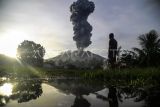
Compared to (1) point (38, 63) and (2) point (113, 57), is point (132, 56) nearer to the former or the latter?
(2) point (113, 57)

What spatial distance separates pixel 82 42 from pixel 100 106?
93794mm

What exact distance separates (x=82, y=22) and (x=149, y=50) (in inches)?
2799

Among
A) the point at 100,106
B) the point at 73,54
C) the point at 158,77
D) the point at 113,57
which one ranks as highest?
the point at 73,54

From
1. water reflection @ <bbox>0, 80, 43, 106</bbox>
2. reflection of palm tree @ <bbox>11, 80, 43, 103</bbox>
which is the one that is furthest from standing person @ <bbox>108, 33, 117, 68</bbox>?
water reflection @ <bbox>0, 80, 43, 106</bbox>

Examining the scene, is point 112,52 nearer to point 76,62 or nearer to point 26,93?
point 26,93

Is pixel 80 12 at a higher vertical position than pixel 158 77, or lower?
higher

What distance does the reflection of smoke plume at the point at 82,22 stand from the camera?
331 feet

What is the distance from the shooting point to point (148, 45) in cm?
3497

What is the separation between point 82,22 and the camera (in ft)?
337

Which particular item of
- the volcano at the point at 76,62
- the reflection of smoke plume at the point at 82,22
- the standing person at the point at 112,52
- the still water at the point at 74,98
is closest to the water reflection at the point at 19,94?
the still water at the point at 74,98

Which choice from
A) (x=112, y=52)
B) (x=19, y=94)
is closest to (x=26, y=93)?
(x=19, y=94)

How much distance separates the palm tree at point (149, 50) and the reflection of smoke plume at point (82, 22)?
6548cm

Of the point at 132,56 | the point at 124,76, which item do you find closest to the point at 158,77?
the point at 124,76

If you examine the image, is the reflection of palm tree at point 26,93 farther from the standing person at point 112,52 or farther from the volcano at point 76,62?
the volcano at point 76,62
